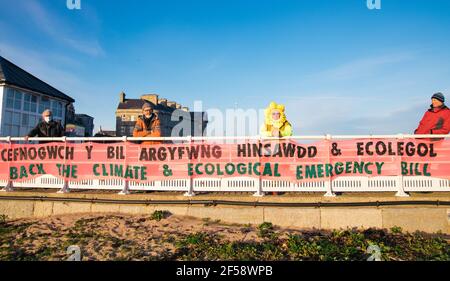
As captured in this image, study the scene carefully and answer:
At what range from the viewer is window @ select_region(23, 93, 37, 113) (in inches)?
827

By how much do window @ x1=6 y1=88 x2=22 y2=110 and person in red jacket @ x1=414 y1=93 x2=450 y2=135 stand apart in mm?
24070

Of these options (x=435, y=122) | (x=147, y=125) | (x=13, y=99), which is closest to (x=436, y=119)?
(x=435, y=122)

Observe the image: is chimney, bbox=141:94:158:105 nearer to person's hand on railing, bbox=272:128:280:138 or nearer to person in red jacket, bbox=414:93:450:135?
person's hand on railing, bbox=272:128:280:138

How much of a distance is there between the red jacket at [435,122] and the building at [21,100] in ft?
77.0

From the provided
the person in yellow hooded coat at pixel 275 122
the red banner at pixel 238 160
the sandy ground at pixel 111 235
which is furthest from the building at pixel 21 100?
the person in yellow hooded coat at pixel 275 122

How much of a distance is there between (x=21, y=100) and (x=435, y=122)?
25.0 metres

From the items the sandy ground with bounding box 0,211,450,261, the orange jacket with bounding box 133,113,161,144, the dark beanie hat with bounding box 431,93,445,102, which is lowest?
the sandy ground with bounding box 0,211,450,261

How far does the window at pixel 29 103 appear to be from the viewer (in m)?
21.0

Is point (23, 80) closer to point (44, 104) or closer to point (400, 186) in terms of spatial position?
point (44, 104)

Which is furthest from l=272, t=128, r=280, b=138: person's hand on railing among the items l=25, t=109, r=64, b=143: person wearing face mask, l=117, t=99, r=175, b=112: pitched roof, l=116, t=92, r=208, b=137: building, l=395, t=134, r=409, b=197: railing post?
l=117, t=99, r=175, b=112: pitched roof

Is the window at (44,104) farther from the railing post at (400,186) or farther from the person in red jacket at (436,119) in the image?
the person in red jacket at (436,119)

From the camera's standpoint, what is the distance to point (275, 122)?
7691 mm

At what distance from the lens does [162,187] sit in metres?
7.37
